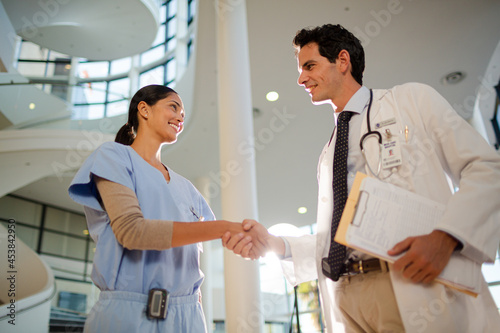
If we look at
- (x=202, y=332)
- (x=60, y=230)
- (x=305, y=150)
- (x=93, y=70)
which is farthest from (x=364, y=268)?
(x=93, y=70)

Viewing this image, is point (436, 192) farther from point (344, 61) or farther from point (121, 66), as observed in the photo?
point (121, 66)

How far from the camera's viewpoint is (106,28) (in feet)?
37.2

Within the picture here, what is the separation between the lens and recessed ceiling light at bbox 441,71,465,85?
7.47 m

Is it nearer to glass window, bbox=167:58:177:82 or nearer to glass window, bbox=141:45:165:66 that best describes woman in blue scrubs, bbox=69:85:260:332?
glass window, bbox=167:58:177:82

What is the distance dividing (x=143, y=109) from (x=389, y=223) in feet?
4.42

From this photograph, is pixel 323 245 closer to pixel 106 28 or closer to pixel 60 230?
pixel 106 28

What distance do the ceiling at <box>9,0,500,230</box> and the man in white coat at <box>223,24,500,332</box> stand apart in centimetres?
452

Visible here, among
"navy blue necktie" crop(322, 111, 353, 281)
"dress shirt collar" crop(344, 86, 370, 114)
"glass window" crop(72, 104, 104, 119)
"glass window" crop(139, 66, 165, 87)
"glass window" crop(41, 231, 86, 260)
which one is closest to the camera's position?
"navy blue necktie" crop(322, 111, 353, 281)

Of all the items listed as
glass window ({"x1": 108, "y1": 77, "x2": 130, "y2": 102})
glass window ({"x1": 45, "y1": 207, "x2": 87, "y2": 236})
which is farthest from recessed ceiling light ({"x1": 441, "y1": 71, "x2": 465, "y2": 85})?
glass window ({"x1": 45, "y1": 207, "x2": 87, "y2": 236})

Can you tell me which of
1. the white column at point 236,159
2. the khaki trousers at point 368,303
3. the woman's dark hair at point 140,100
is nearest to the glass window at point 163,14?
the white column at point 236,159

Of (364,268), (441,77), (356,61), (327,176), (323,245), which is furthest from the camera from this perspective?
(441,77)

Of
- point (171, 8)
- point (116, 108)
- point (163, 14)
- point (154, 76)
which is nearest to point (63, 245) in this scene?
point (116, 108)

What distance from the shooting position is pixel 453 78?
299 inches

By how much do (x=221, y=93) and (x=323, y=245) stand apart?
133 inches
